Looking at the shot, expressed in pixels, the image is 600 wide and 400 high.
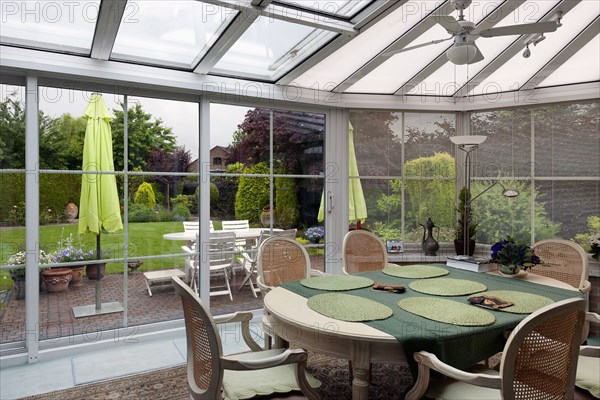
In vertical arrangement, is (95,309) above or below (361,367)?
below

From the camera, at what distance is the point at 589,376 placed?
77.9 inches

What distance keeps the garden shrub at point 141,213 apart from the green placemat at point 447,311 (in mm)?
2379

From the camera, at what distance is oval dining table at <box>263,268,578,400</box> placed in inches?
72.2

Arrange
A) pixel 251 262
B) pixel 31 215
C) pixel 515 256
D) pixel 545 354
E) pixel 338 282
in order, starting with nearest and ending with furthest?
pixel 545 354
pixel 338 282
pixel 515 256
pixel 31 215
pixel 251 262

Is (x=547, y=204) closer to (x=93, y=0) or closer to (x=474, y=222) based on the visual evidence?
(x=474, y=222)

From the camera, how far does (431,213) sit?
187 inches

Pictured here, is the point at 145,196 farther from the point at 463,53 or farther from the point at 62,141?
the point at 463,53

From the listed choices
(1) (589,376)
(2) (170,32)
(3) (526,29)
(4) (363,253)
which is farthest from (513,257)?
(2) (170,32)

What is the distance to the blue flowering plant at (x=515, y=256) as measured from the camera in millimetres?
2902

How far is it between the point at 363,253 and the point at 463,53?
71.7 inches

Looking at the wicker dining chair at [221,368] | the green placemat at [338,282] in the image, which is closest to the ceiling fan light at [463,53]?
the green placemat at [338,282]

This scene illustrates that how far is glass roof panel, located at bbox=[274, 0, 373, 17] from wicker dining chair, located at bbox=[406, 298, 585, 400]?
91.8 inches

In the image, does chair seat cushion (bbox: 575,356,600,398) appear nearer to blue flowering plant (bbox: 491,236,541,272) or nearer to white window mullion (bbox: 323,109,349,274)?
blue flowering plant (bbox: 491,236,541,272)

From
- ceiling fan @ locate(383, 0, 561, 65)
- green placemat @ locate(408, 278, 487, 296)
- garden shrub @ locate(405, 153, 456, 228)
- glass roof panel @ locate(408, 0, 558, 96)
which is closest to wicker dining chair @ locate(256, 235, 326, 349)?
green placemat @ locate(408, 278, 487, 296)
